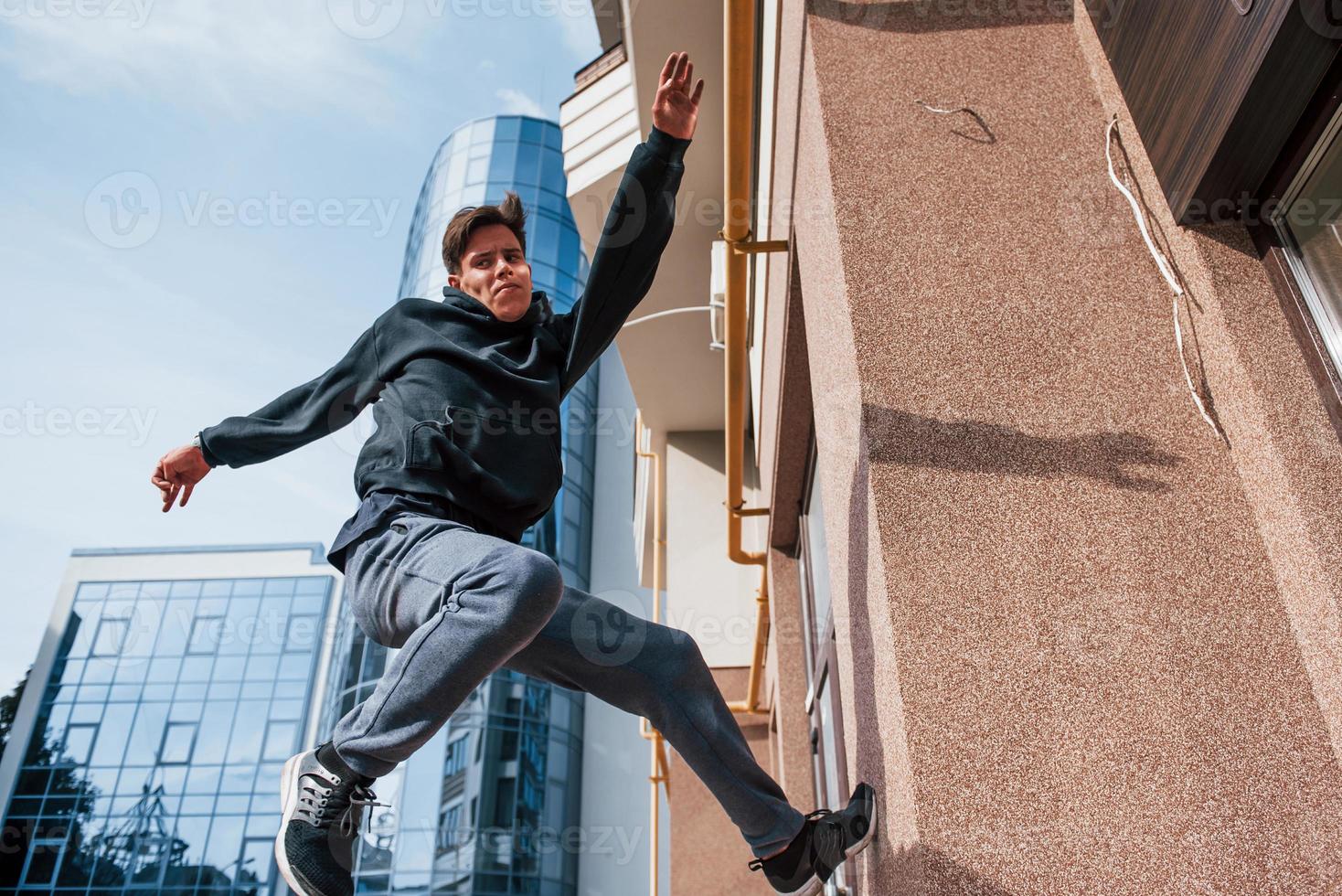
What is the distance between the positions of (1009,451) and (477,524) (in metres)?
1.14

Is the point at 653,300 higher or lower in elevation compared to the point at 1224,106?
lower

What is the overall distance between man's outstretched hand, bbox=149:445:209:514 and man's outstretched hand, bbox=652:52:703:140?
130 cm

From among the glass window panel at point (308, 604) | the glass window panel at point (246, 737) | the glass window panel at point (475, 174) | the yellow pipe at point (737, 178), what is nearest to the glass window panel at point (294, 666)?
the glass window panel at point (246, 737)

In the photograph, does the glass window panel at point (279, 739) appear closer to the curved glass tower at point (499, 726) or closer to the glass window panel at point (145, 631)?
the curved glass tower at point (499, 726)

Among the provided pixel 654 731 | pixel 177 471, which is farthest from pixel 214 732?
pixel 177 471

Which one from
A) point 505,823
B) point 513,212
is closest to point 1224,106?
point 513,212

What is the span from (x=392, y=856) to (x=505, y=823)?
2.88 meters

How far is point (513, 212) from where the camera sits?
2.15 metres

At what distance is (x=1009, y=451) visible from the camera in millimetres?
1855

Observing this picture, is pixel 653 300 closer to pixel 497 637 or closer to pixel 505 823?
pixel 497 637

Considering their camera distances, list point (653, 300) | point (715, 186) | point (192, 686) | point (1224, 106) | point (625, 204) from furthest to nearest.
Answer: point (192, 686) < point (653, 300) < point (715, 186) < point (625, 204) < point (1224, 106)

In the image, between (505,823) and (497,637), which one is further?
(505,823)

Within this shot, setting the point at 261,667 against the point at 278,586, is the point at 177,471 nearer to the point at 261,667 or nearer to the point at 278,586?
the point at 261,667

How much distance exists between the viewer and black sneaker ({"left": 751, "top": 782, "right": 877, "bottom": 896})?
5.64 ft
